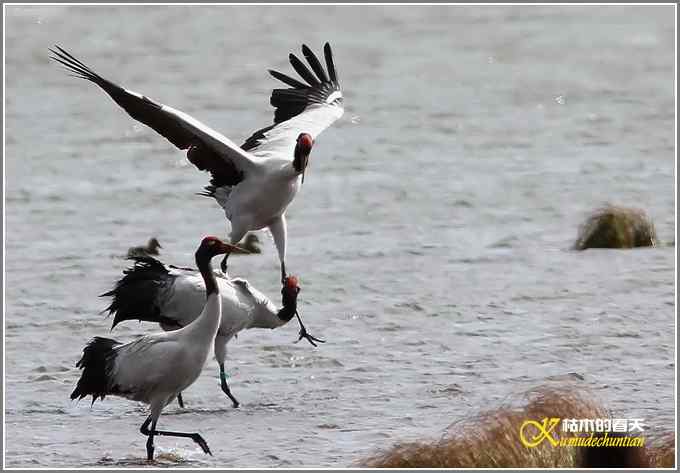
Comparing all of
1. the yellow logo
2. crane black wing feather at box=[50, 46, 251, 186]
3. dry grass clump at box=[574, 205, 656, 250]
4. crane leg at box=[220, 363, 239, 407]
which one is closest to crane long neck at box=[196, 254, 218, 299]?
crane leg at box=[220, 363, 239, 407]

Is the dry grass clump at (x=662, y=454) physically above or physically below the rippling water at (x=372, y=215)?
below

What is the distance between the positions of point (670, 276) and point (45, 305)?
4.72 m

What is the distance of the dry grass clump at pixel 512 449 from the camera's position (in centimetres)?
788

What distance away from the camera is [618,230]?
13.7m

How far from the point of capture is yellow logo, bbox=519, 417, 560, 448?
796 centimetres

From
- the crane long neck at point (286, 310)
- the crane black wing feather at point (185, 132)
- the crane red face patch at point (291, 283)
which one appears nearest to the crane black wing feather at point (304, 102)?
the crane black wing feather at point (185, 132)

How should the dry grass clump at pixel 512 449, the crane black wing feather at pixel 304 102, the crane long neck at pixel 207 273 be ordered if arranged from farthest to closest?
1. the crane black wing feather at pixel 304 102
2. the crane long neck at pixel 207 273
3. the dry grass clump at pixel 512 449

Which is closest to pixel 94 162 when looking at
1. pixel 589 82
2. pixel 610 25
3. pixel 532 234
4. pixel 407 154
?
pixel 407 154

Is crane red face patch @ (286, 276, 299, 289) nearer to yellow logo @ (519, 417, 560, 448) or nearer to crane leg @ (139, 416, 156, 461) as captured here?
crane leg @ (139, 416, 156, 461)

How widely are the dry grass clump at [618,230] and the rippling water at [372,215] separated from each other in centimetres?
15

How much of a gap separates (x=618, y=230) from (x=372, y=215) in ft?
Answer: 8.14

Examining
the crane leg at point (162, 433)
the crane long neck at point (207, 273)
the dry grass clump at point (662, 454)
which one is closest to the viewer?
the dry grass clump at point (662, 454)

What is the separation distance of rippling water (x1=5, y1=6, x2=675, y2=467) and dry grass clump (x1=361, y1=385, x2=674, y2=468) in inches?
34.0

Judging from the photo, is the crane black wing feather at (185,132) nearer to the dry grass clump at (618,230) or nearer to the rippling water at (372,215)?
the rippling water at (372,215)
